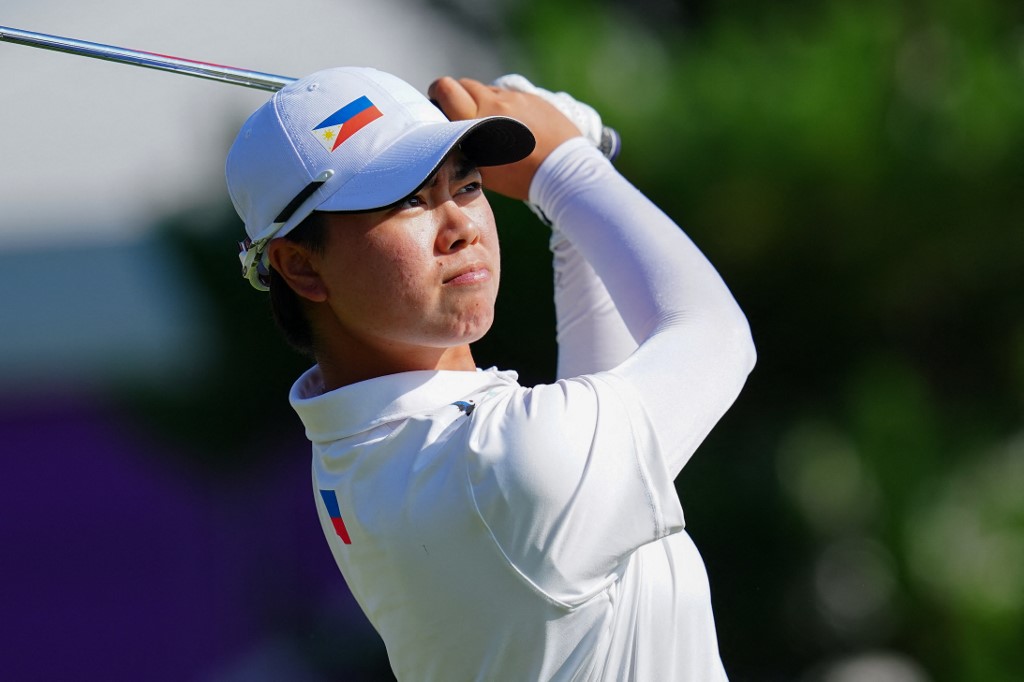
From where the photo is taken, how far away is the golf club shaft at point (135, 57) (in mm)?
1448

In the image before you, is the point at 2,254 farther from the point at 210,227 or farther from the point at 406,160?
the point at 406,160

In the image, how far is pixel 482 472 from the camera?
1048 millimetres

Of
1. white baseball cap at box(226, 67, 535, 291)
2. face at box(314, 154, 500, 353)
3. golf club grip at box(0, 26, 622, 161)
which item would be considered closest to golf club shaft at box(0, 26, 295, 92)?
golf club grip at box(0, 26, 622, 161)

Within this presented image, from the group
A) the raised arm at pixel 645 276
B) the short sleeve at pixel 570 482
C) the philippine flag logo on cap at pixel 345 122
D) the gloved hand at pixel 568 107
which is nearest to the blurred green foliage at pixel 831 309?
the gloved hand at pixel 568 107

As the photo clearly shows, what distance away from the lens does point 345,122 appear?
1.21 metres

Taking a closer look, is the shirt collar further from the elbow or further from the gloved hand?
the gloved hand

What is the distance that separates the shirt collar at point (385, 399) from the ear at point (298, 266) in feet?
0.33

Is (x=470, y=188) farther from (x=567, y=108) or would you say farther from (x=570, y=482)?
(x=570, y=482)

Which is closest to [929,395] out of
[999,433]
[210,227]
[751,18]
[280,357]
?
[999,433]

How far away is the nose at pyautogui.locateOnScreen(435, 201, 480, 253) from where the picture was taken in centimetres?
118

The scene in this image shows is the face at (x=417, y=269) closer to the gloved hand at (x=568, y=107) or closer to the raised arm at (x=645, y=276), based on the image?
the raised arm at (x=645, y=276)

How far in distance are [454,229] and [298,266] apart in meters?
0.17

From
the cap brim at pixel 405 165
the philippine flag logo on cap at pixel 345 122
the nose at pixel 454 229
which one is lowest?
the nose at pixel 454 229

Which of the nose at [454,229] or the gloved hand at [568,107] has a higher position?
the gloved hand at [568,107]
